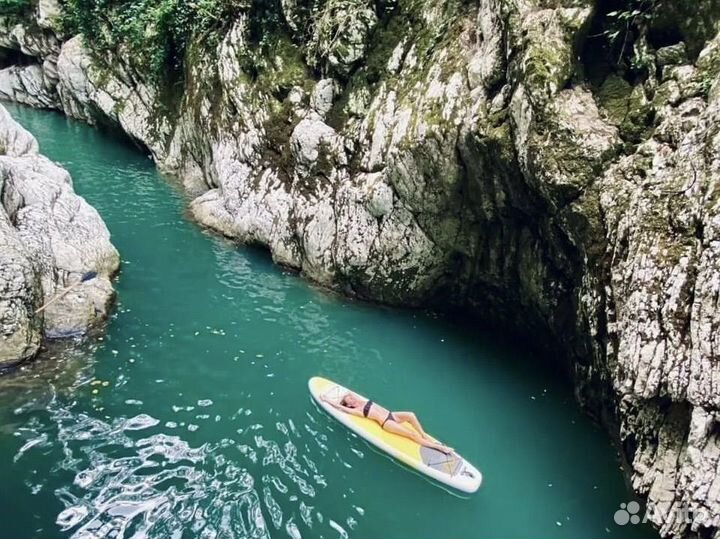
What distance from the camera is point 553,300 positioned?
12.4 m

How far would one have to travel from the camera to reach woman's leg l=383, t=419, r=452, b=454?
10.3m

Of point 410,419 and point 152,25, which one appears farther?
point 152,25

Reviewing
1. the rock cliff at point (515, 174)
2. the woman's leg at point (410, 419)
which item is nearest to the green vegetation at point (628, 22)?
the rock cliff at point (515, 174)

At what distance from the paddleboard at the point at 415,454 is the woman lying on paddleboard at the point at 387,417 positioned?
7cm

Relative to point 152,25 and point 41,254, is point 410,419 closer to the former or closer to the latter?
point 41,254

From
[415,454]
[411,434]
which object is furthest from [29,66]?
[415,454]

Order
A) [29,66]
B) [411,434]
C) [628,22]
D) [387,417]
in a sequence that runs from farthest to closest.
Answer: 1. [29,66]
2. [387,417]
3. [411,434]
4. [628,22]

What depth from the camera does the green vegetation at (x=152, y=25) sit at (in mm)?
21000

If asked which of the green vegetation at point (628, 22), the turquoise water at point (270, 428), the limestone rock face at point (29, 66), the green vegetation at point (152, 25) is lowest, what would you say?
the turquoise water at point (270, 428)

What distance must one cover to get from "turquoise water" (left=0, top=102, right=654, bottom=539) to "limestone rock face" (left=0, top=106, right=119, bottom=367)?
0.59 meters

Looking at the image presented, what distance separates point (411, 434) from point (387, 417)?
0.58m

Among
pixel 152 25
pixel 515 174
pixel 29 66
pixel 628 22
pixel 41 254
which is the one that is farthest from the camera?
pixel 29 66

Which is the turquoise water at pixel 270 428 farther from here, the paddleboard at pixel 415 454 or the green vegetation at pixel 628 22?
the green vegetation at pixel 628 22

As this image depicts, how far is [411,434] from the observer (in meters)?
10.6
